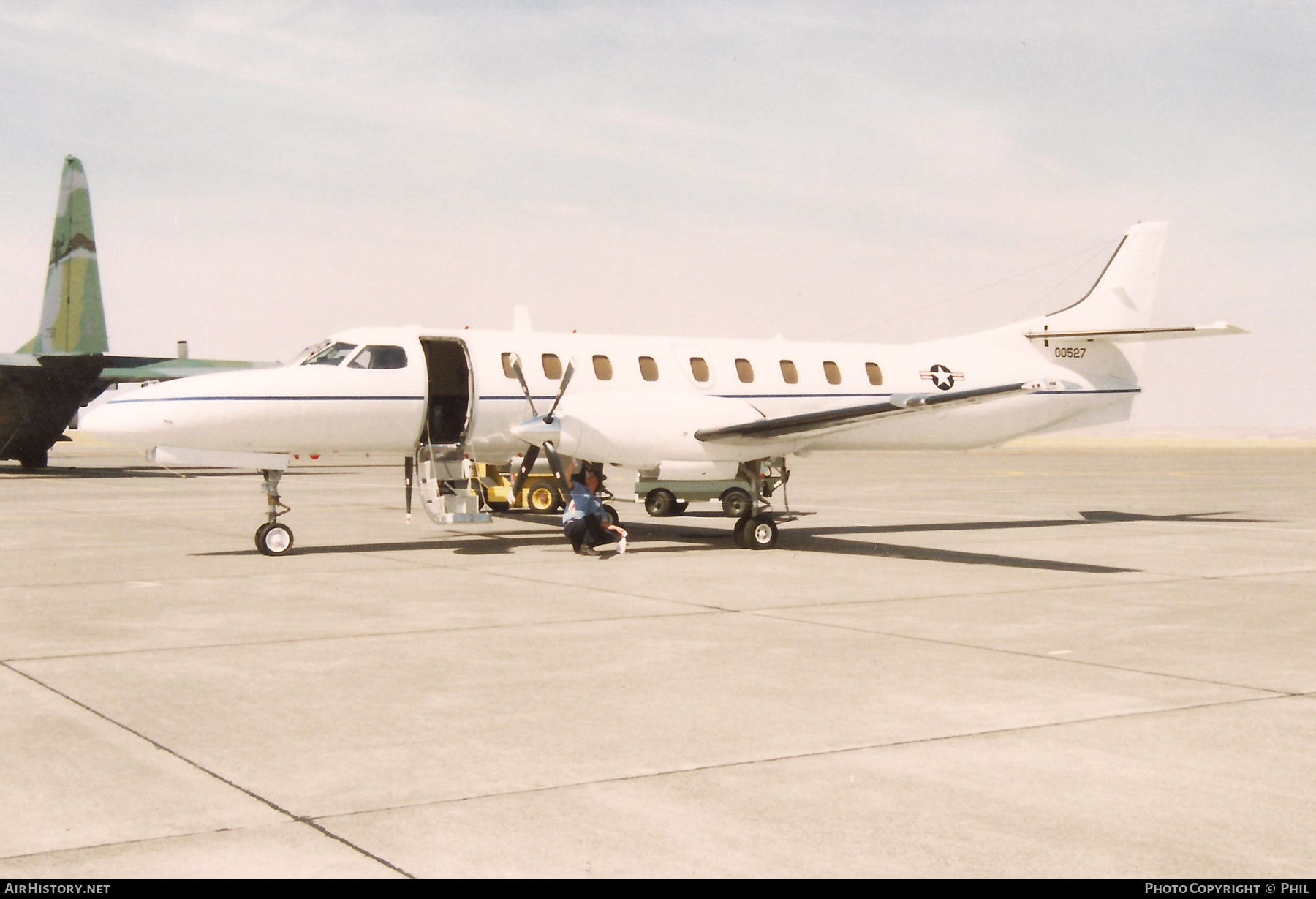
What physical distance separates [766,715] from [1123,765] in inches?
86.3

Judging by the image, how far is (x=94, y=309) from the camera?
140 ft

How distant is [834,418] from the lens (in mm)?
18000

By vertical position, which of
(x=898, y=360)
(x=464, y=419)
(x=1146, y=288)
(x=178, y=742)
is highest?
(x=1146, y=288)

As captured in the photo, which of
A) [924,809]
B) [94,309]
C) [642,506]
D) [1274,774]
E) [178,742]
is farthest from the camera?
[94,309]

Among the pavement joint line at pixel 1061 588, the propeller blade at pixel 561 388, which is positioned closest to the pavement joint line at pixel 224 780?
the pavement joint line at pixel 1061 588

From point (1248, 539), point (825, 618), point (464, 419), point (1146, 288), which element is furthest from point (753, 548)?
point (1146, 288)

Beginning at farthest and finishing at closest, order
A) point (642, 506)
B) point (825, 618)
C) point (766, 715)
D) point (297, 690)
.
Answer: point (642, 506)
point (825, 618)
point (297, 690)
point (766, 715)

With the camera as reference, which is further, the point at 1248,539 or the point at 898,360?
the point at 898,360

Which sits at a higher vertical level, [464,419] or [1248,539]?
[464,419]

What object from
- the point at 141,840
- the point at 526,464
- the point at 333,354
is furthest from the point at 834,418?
the point at 141,840

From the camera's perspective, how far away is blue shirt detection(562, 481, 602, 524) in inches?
708

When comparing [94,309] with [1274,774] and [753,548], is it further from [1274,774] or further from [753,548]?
[1274,774]

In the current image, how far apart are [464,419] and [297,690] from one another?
11.5 metres

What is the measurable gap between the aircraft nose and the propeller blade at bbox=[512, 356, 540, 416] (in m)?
0.98
